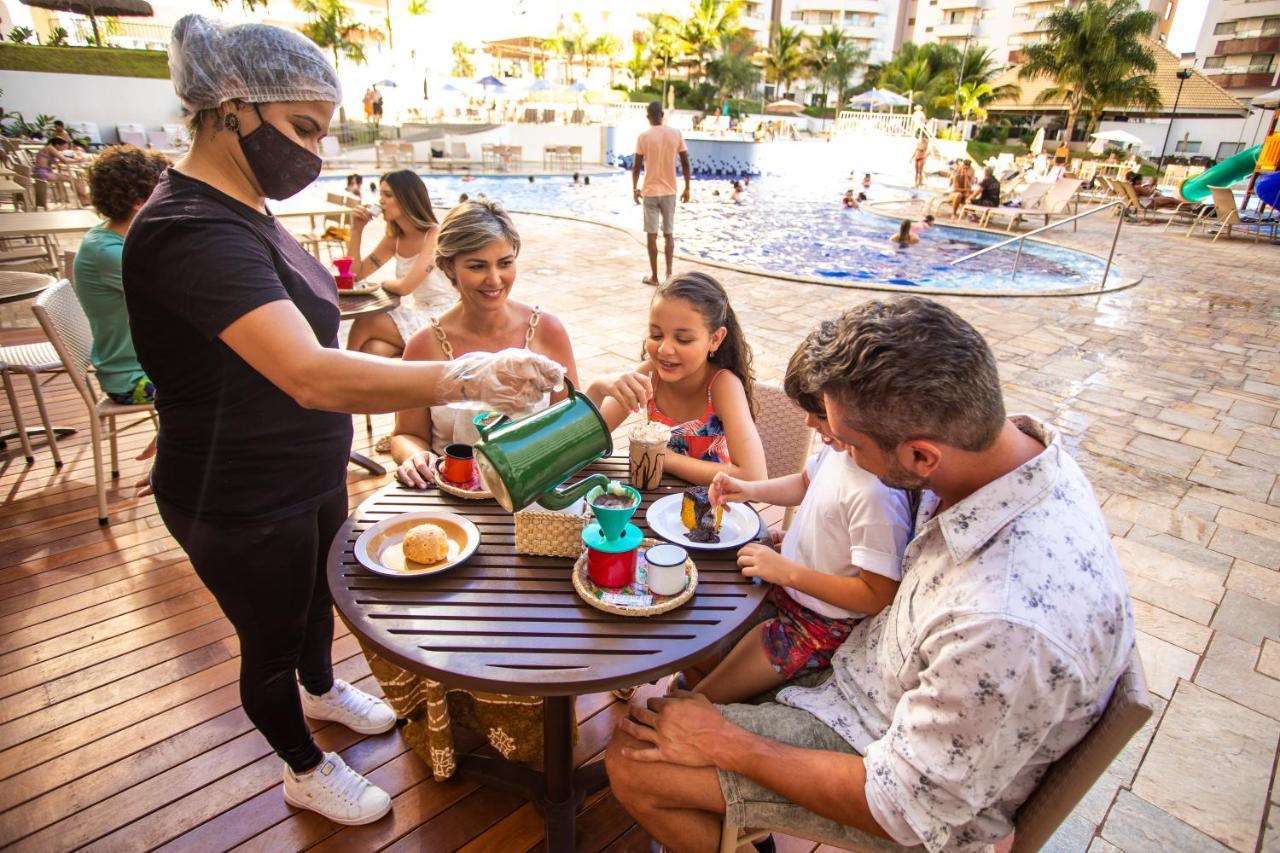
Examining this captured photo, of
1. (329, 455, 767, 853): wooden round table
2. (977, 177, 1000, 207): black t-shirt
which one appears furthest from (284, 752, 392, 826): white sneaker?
(977, 177, 1000, 207): black t-shirt

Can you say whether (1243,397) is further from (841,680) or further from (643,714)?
(643,714)

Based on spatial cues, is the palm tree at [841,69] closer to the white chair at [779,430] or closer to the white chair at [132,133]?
the white chair at [132,133]

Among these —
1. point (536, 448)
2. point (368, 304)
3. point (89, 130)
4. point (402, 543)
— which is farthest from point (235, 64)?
point (89, 130)

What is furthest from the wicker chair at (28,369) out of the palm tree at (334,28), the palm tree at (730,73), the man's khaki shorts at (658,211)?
the palm tree at (730,73)

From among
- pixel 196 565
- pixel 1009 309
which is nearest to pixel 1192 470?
pixel 1009 309

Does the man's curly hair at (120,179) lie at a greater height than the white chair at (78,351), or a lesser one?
greater

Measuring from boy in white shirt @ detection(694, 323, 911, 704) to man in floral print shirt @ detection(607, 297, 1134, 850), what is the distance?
7cm

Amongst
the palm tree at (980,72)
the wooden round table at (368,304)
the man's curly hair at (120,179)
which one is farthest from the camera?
the palm tree at (980,72)

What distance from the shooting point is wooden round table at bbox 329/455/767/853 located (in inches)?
48.3

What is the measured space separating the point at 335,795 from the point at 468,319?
1.57 meters

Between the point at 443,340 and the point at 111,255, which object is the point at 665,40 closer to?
the point at 111,255

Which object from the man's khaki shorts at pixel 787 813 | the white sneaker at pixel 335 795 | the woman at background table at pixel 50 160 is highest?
the woman at background table at pixel 50 160

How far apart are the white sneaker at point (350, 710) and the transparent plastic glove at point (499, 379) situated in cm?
138

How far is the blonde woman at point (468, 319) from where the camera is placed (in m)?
2.29
